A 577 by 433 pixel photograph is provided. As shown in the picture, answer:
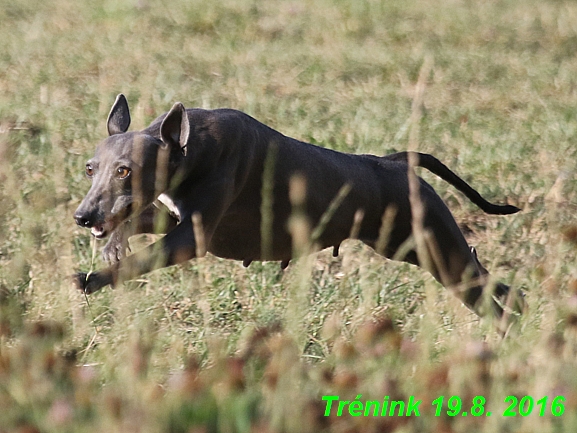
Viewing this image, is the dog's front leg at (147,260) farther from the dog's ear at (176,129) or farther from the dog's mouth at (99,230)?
the dog's ear at (176,129)

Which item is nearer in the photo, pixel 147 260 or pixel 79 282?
pixel 79 282

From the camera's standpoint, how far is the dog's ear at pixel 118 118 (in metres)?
4.45

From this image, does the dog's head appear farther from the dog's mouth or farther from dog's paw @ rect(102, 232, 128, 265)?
dog's paw @ rect(102, 232, 128, 265)

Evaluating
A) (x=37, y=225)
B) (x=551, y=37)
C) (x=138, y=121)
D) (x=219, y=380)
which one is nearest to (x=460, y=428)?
(x=219, y=380)

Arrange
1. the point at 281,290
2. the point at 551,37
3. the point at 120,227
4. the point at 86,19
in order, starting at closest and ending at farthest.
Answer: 1. the point at 120,227
2. the point at 281,290
3. the point at 86,19
4. the point at 551,37

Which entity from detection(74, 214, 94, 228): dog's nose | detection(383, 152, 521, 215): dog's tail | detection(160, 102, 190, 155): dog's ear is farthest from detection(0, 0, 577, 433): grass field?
detection(160, 102, 190, 155): dog's ear

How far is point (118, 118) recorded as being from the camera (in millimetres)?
4523

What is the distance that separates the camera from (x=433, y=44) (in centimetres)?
1153

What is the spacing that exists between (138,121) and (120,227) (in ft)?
7.20

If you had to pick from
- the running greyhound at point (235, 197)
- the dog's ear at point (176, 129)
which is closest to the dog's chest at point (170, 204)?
the running greyhound at point (235, 197)

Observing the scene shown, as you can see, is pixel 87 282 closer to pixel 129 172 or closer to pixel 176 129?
pixel 129 172

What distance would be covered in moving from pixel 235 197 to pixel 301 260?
99 cm

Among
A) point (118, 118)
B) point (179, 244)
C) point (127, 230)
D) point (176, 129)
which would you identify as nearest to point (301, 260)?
point (179, 244)

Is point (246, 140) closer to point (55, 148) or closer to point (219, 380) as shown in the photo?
point (219, 380)
